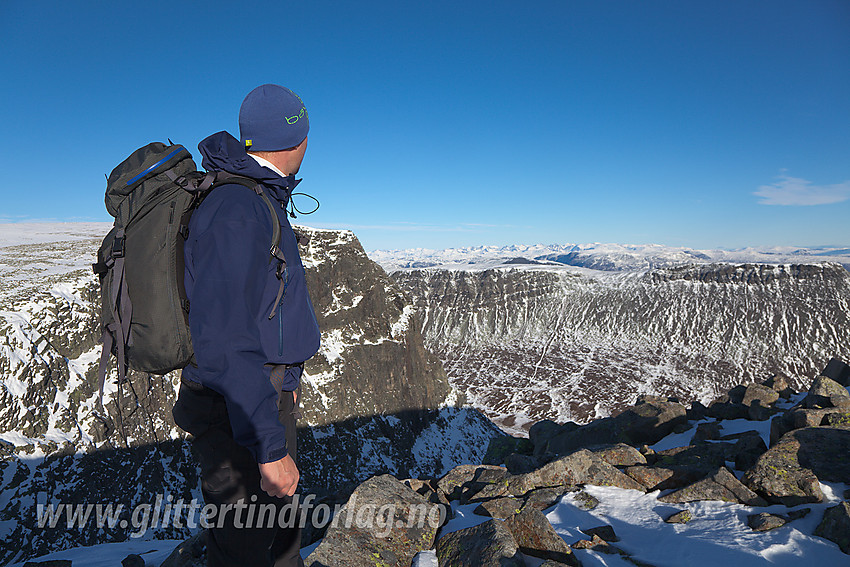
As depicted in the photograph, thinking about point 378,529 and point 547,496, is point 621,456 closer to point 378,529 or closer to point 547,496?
point 547,496

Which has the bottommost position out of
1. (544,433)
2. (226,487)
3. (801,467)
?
(544,433)

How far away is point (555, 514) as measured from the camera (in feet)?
25.6

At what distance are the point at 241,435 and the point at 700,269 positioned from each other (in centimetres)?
21880

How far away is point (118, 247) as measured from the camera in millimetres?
2979

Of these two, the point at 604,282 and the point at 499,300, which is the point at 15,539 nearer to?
the point at 499,300

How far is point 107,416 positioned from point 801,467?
39.9 meters

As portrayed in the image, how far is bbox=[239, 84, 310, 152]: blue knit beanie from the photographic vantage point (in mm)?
3381

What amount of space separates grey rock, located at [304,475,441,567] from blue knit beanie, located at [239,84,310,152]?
6206mm

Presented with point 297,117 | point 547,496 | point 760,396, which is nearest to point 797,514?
point 547,496

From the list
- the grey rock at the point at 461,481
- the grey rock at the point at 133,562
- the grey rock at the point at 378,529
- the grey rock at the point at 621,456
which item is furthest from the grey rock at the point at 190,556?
the grey rock at the point at 621,456

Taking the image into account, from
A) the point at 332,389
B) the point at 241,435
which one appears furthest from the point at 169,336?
the point at 332,389

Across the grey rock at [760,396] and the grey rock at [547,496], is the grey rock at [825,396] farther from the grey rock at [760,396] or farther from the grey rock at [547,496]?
the grey rock at [547,496]

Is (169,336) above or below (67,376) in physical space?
above

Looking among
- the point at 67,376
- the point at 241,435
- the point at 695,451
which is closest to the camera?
the point at 241,435
